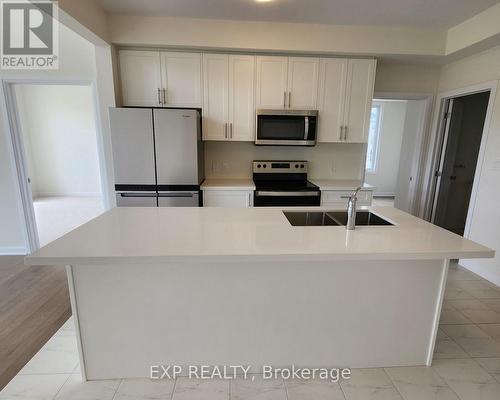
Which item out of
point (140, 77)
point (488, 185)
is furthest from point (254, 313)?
point (488, 185)

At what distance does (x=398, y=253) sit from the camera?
1.40 meters

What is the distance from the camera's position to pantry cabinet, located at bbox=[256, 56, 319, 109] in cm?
316

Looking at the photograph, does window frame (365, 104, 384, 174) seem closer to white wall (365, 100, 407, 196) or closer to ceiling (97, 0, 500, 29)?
white wall (365, 100, 407, 196)

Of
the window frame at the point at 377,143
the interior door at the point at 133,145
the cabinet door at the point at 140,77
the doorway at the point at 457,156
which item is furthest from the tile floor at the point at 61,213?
the window frame at the point at 377,143

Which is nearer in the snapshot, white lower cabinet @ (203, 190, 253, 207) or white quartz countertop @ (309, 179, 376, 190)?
white lower cabinet @ (203, 190, 253, 207)

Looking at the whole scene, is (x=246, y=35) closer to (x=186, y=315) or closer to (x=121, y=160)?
(x=121, y=160)

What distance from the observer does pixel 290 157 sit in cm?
374

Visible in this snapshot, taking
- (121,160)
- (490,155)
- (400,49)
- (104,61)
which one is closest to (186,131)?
(121,160)

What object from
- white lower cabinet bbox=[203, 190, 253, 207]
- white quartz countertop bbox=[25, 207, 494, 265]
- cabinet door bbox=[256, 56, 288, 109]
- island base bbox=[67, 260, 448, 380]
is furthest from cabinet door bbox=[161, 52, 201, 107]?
island base bbox=[67, 260, 448, 380]

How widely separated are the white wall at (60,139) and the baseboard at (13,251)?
137 inches

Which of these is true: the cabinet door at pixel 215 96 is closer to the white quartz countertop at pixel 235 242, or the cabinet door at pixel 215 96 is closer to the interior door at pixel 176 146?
the interior door at pixel 176 146

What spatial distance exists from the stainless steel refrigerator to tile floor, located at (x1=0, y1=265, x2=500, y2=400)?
1528 millimetres

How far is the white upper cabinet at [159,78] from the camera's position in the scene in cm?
304

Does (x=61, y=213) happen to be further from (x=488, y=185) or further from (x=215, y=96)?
(x=488, y=185)
